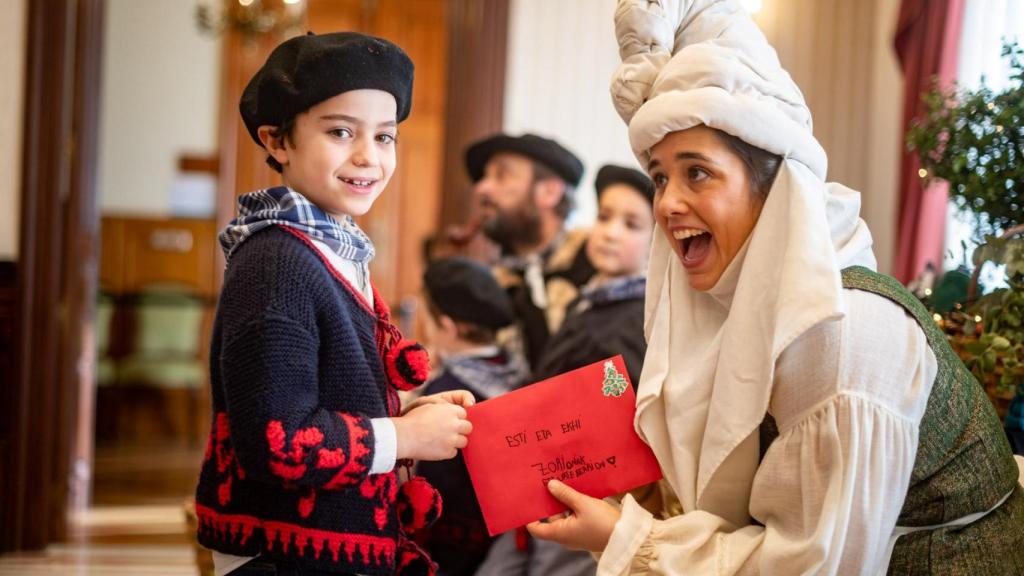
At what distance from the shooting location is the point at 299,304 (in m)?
1.44

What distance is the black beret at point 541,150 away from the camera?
12.8 feet

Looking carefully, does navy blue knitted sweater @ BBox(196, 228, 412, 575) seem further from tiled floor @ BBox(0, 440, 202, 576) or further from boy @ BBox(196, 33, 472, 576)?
tiled floor @ BBox(0, 440, 202, 576)

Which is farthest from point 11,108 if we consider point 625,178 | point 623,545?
point 623,545

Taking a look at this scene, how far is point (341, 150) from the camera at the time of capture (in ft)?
5.11

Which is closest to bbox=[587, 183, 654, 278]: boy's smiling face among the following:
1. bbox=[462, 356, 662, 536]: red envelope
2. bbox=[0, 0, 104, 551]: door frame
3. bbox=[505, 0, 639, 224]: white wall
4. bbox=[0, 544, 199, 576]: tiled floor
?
bbox=[462, 356, 662, 536]: red envelope

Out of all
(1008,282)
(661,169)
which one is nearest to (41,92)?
(661,169)

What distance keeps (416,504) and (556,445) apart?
0.84 feet

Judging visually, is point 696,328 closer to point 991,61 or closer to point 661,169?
point 661,169

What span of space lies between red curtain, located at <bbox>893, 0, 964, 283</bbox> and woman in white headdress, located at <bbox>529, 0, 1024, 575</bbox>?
1861mm

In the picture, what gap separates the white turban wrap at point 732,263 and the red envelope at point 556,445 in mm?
48

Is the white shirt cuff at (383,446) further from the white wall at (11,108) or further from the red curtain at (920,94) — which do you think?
the white wall at (11,108)

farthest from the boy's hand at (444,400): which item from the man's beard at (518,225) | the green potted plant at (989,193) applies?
the man's beard at (518,225)

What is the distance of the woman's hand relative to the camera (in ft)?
5.46

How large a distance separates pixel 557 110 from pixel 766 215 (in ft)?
12.8
